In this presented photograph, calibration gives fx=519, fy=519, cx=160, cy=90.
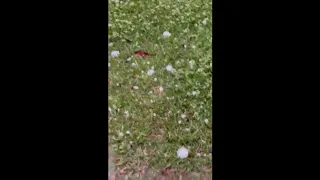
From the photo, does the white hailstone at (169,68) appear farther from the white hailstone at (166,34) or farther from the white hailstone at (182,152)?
the white hailstone at (182,152)

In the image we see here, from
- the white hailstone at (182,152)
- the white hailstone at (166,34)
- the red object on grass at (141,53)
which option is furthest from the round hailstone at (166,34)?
the white hailstone at (182,152)

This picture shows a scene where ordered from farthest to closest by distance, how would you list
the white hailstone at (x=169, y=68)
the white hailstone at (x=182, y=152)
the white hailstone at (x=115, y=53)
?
the white hailstone at (x=115, y=53)
the white hailstone at (x=169, y=68)
the white hailstone at (x=182, y=152)

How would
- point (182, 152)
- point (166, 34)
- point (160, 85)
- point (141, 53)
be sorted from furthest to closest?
point (166, 34)
point (141, 53)
point (160, 85)
point (182, 152)

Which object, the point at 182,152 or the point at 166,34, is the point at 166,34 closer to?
the point at 166,34

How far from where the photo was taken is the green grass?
2.11 m

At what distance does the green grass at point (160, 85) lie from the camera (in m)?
2.11

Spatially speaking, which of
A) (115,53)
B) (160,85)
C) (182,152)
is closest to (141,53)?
(115,53)

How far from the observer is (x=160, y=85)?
245 centimetres

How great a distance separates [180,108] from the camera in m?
2.29

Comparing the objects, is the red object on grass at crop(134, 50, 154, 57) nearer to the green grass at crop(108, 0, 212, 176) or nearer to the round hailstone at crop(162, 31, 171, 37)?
the green grass at crop(108, 0, 212, 176)

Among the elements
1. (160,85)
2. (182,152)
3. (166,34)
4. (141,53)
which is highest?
(166,34)

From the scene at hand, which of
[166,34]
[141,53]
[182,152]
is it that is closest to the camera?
[182,152]

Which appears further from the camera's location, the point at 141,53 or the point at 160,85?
the point at 141,53
